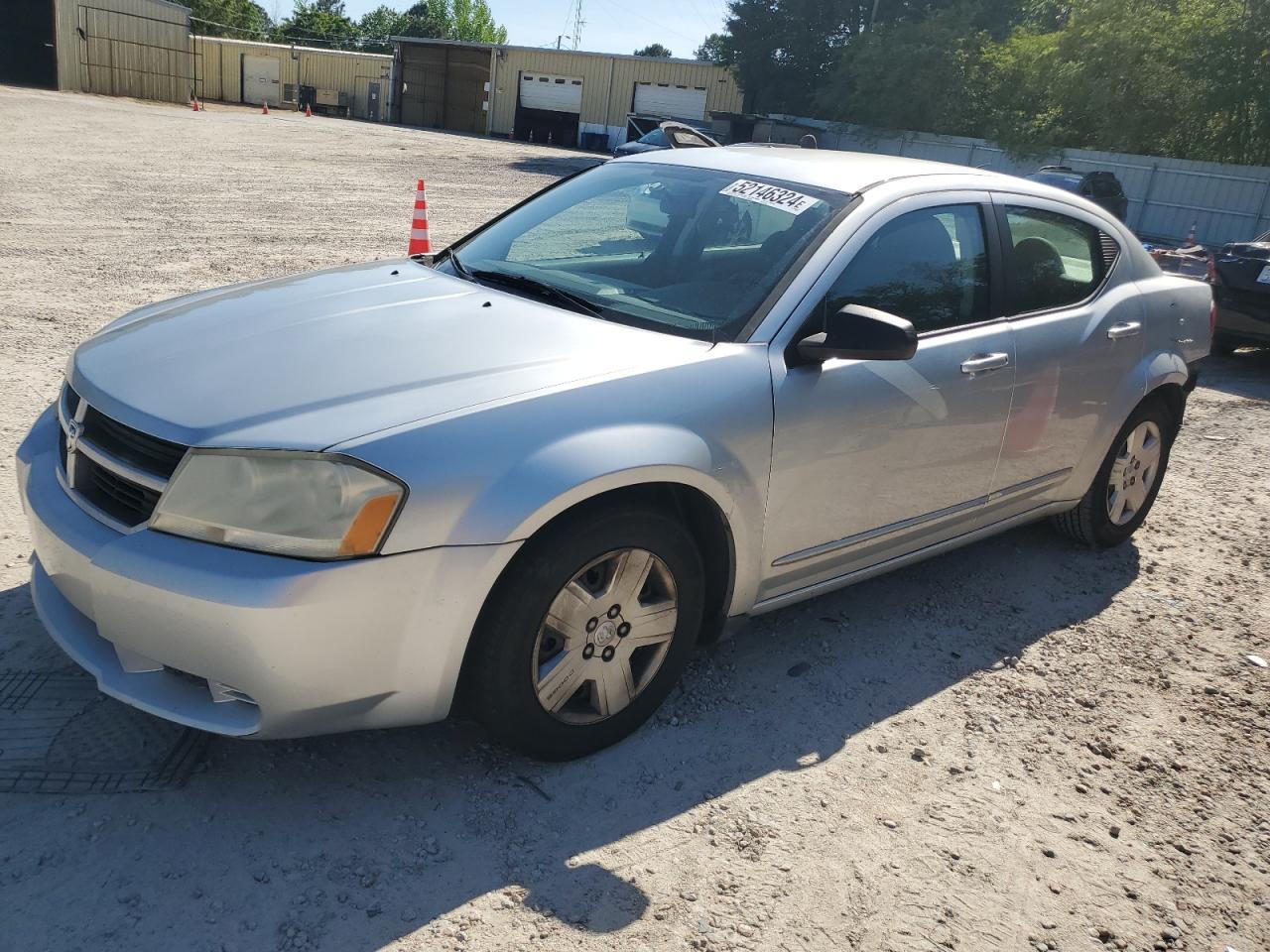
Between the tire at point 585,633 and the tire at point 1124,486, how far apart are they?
250 centimetres

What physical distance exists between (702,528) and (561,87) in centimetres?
5125

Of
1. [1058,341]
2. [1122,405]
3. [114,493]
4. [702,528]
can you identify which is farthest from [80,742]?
[1122,405]

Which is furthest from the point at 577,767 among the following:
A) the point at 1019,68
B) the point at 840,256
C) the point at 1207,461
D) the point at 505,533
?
the point at 1019,68

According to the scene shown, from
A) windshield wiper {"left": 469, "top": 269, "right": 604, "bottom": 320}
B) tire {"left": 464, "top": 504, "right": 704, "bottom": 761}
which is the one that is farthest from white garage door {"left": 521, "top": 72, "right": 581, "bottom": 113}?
tire {"left": 464, "top": 504, "right": 704, "bottom": 761}

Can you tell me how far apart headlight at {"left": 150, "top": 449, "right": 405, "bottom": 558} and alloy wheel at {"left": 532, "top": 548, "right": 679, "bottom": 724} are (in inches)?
22.5

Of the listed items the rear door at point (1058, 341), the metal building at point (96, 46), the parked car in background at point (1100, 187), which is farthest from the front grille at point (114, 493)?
the metal building at point (96, 46)

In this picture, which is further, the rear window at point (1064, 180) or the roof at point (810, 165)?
the rear window at point (1064, 180)

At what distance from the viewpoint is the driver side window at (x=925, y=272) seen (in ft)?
11.1

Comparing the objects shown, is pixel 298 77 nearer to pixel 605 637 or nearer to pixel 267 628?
pixel 605 637

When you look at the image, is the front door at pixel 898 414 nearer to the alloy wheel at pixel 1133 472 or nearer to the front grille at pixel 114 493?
the alloy wheel at pixel 1133 472

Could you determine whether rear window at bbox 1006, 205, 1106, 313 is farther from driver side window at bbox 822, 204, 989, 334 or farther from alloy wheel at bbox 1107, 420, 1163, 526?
alloy wheel at bbox 1107, 420, 1163, 526

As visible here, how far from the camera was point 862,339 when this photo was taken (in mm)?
3066

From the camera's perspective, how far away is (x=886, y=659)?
12.4 feet

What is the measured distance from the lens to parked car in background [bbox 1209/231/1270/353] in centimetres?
935
